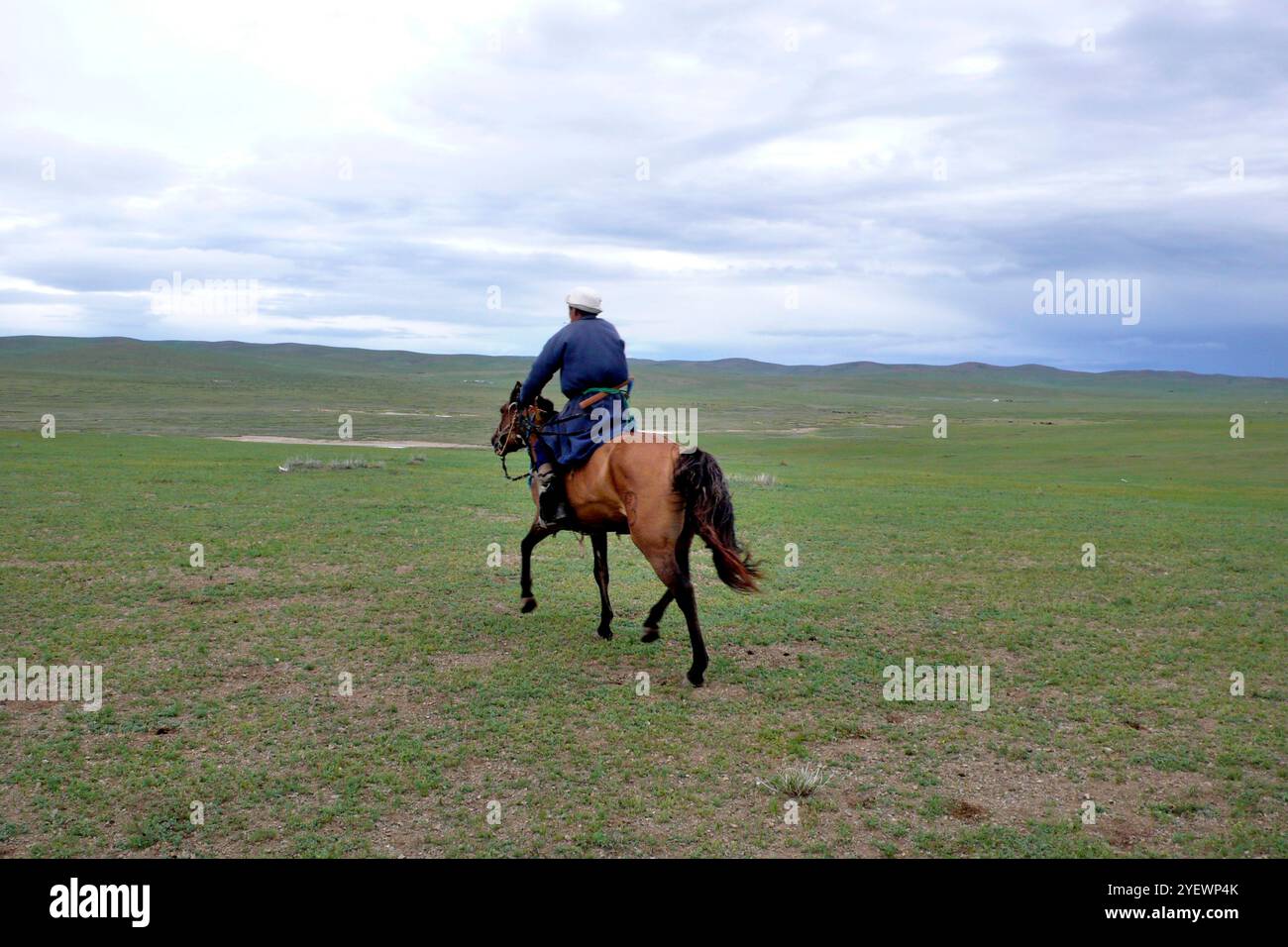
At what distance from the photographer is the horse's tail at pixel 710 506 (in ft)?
24.7

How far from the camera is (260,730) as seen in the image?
6.41 metres

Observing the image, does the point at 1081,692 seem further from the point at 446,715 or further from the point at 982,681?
the point at 446,715

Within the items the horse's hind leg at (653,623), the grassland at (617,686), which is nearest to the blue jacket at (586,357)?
the horse's hind leg at (653,623)

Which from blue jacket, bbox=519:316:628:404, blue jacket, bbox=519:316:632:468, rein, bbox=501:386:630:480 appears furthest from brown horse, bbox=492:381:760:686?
blue jacket, bbox=519:316:628:404

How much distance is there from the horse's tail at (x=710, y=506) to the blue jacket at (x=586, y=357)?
1.38m

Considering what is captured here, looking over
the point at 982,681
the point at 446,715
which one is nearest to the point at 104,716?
the point at 446,715

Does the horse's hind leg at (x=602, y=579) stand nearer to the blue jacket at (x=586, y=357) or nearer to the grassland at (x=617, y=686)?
the grassland at (x=617, y=686)

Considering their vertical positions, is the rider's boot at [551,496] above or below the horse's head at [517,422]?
below

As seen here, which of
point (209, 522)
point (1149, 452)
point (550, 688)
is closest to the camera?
point (550, 688)

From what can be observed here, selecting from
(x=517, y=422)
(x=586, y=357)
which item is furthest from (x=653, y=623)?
(x=586, y=357)

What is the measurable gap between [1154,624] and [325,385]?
110 metres

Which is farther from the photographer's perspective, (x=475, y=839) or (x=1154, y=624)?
(x=1154, y=624)

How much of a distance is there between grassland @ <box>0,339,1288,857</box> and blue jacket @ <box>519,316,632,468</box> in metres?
2.05

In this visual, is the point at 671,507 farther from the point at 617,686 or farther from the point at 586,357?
the point at 586,357
